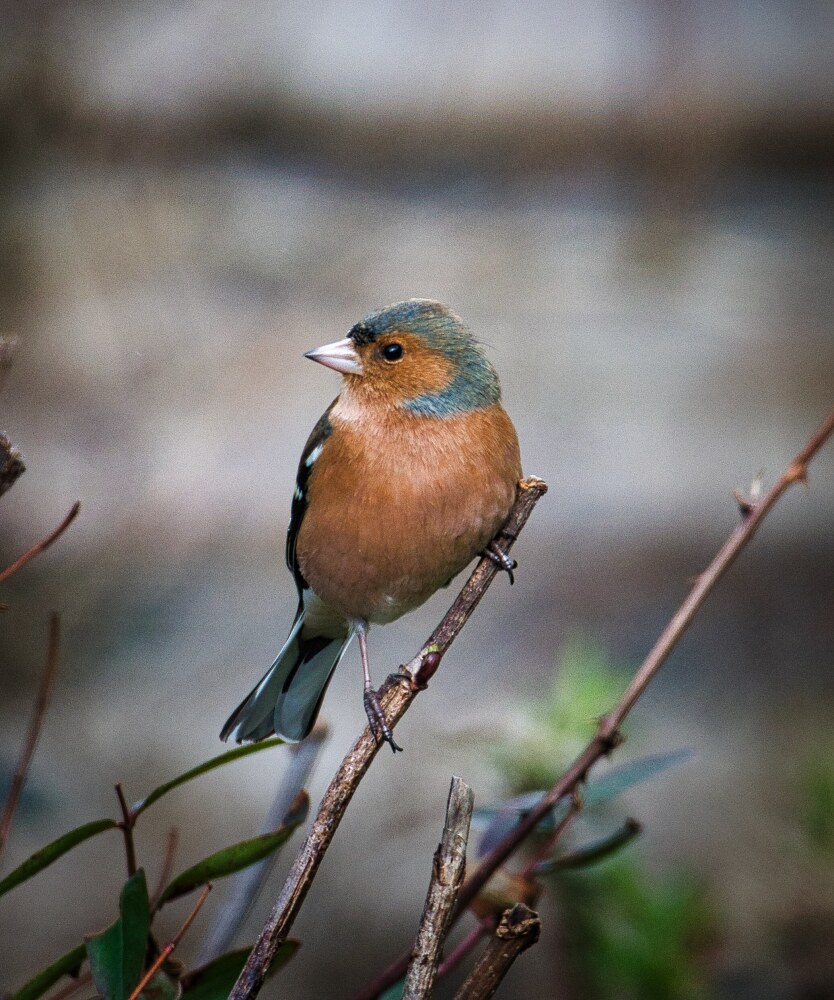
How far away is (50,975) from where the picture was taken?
984 mm

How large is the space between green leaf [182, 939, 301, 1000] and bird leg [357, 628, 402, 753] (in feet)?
0.70

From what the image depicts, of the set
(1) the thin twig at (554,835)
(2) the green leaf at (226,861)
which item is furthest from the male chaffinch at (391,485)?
(2) the green leaf at (226,861)

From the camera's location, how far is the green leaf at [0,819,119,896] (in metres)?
0.96

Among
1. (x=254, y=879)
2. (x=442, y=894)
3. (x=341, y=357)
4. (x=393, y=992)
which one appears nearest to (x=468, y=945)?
(x=393, y=992)

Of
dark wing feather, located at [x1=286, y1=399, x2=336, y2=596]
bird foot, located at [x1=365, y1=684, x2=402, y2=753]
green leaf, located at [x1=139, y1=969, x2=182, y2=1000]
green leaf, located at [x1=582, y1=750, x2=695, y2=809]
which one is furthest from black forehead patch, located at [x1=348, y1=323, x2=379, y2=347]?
green leaf, located at [x1=139, y1=969, x2=182, y2=1000]

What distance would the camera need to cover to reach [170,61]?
341 cm

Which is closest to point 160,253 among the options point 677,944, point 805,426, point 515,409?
point 515,409

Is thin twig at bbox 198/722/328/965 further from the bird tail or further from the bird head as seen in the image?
the bird head

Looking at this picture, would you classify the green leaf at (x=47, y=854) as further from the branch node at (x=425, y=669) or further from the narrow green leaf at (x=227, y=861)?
the branch node at (x=425, y=669)

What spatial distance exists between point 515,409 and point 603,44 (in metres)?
1.19

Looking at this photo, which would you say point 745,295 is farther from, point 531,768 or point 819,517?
point 531,768

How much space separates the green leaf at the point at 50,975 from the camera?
3.13 feet

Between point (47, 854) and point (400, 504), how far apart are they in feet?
2.37

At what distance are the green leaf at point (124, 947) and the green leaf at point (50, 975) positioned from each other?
0.12ft
